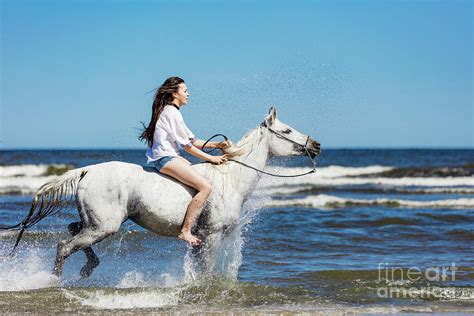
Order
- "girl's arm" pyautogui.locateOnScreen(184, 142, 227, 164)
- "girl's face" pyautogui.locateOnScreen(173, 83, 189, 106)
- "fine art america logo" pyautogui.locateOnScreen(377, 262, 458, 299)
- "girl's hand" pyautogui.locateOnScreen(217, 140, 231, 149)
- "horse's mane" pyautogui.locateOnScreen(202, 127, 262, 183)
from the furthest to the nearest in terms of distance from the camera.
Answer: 1. "fine art america logo" pyautogui.locateOnScreen(377, 262, 458, 299)
2. "girl's hand" pyautogui.locateOnScreen(217, 140, 231, 149)
3. "horse's mane" pyautogui.locateOnScreen(202, 127, 262, 183)
4. "girl's face" pyautogui.locateOnScreen(173, 83, 189, 106)
5. "girl's arm" pyautogui.locateOnScreen(184, 142, 227, 164)

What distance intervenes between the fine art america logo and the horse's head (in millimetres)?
1905

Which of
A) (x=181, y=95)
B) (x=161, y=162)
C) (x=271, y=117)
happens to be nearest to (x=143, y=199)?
(x=161, y=162)

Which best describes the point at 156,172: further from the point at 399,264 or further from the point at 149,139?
the point at 399,264

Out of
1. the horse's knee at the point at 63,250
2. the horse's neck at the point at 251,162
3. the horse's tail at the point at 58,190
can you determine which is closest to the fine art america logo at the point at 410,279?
the horse's neck at the point at 251,162

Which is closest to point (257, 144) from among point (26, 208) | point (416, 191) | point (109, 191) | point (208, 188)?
point (208, 188)

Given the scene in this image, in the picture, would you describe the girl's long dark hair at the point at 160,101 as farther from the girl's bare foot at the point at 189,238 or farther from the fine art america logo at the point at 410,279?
the fine art america logo at the point at 410,279

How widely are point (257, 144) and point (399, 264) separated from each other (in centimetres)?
339

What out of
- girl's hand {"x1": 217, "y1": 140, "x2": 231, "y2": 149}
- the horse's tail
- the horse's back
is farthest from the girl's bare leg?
the horse's tail

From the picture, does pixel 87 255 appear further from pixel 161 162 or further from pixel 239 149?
pixel 239 149

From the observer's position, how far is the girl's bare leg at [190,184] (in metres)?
6.78

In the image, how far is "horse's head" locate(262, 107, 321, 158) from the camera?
7.33 m

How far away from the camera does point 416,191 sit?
83.9 ft

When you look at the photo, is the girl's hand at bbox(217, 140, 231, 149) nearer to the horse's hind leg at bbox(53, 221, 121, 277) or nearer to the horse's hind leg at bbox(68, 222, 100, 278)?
the horse's hind leg at bbox(53, 221, 121, 277)

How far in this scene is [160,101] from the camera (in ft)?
22.9
